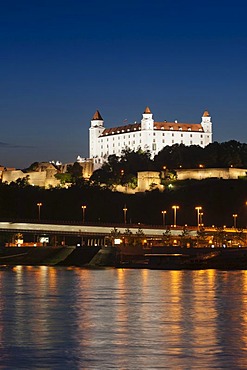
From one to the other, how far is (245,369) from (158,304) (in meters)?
18.0

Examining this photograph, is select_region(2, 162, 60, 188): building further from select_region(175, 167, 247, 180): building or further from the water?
the water

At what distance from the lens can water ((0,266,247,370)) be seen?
2219 cm

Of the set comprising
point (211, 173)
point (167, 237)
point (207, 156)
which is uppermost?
point (207, 156)

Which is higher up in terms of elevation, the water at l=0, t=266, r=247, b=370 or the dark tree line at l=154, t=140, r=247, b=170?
the dark tree line at l=154, t=140, r=247, b=170

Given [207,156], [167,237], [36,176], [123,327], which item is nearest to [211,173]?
[207,156]

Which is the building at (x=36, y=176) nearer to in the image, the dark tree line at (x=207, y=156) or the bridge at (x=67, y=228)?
the dark tree line at (x=207, y=156)

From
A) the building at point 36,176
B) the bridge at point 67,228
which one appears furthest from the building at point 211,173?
the bridge at point 67,228

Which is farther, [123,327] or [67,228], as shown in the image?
[67,228]

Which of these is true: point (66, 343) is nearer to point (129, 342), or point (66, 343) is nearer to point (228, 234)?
point (129, 342)

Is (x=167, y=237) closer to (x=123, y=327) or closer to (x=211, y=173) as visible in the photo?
(x=211, y=173)

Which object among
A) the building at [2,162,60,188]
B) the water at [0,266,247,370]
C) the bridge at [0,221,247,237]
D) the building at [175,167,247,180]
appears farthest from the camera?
the building at [2,162,60,188]

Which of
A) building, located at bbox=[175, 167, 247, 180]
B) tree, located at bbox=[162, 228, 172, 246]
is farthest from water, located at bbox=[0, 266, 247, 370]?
building, located at bbox=[175, 167, 247, 180]

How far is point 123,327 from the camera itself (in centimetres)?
2920

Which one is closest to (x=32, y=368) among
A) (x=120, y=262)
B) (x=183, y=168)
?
(x=120, y=262)
